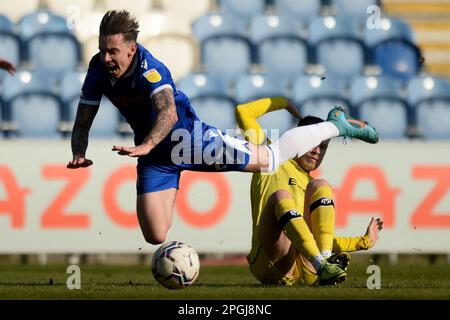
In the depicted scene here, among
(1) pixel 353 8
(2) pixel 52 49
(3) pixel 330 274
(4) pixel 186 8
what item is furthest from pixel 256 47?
(3) pixel 330 274

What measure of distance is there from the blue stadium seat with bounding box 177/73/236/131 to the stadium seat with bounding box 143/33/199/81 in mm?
645

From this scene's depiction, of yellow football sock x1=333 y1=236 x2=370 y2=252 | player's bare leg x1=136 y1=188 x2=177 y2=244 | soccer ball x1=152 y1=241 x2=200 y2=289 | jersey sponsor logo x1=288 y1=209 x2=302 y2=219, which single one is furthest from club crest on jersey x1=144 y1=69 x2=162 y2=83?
yellow football sock x1=333 y1=236 x2=370 y2=252

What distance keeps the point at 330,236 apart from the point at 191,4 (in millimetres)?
8568

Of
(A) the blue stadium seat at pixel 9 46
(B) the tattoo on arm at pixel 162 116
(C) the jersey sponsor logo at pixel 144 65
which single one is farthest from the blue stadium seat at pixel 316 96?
(B) the tattoo on arm at pixel 162 116

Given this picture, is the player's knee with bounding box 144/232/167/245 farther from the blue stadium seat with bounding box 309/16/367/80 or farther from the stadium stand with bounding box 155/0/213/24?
the stadium stand with bounding box 155/0/213/24

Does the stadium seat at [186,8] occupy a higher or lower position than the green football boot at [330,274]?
higher

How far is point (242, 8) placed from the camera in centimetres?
1523

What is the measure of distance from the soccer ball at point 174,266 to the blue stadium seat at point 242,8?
856cm

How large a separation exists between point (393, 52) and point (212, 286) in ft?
25.9

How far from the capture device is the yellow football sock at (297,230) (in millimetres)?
6832

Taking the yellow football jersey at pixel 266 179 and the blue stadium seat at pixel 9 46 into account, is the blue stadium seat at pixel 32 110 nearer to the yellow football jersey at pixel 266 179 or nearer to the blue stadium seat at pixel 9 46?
the blue stadium seat at pixel 9 46

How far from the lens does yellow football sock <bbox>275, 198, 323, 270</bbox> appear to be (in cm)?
683

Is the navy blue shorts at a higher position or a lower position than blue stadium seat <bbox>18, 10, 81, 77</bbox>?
lower
